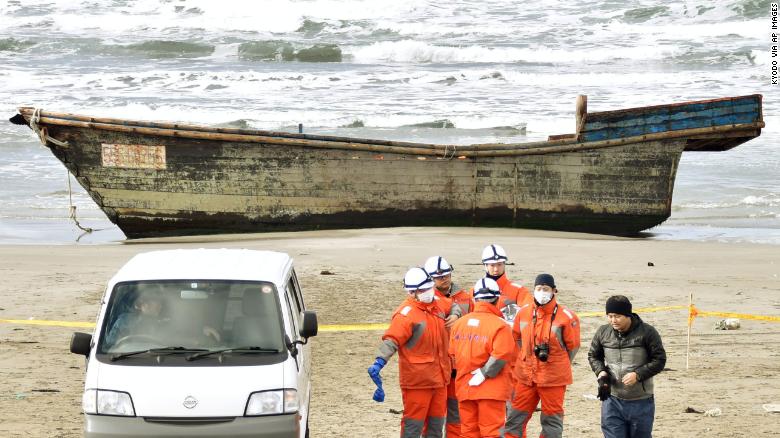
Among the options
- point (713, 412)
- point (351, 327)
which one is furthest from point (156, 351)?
point (351, 327)

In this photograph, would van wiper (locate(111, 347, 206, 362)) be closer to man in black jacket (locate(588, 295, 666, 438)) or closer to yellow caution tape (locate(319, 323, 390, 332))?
man in black jacket (locate(588, 295, 666, 438))

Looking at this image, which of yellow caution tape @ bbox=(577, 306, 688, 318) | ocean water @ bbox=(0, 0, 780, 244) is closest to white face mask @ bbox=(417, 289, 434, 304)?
yellow caution tape @ bbox=(577, 306, 688, 318)

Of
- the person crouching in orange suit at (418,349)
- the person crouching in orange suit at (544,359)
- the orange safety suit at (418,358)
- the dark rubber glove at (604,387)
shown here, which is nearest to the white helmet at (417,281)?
the person crouching in orange suit at (418,349)

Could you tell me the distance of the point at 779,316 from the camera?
13.6 m

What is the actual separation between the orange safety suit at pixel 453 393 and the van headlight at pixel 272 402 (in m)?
1.73

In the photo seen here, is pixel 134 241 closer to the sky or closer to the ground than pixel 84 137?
closer to the ground

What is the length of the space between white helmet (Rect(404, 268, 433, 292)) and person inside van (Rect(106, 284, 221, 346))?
1.41 metres

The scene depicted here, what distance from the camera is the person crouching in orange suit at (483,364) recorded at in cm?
793

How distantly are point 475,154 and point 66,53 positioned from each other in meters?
35.8

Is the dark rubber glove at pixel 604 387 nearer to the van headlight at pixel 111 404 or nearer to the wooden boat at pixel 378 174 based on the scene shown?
the van headlight at pixel 111 404

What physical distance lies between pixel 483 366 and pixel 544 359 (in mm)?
720

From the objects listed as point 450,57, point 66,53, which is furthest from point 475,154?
point 66,53

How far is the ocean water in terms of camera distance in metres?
27.0

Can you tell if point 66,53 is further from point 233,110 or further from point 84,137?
point 84,137
